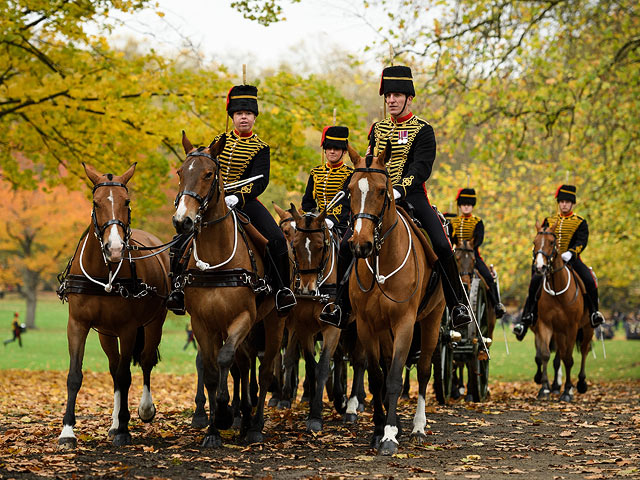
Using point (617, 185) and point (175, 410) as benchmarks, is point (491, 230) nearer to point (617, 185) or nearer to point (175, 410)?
point (617, 185)

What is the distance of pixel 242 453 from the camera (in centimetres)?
808

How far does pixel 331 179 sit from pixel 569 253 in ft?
18.8

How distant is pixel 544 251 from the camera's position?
49.0 feet

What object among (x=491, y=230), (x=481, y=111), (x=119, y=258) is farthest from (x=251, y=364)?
(x=491, y=230)

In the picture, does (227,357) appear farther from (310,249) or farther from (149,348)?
(310,249)

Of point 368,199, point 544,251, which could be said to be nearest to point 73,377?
point 368,199

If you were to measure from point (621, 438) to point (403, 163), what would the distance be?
3744mm

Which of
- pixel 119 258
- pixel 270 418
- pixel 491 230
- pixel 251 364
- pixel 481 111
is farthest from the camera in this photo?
pixel 491 230

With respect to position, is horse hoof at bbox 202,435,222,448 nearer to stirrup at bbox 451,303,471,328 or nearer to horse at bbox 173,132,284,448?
horse at bbox 173,132,284,448

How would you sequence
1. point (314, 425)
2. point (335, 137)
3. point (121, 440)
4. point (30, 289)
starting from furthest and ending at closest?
point (30, 289), point (335, 137), point (314, 425), point (121, 440)

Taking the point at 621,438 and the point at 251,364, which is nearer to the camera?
the point at 621,438

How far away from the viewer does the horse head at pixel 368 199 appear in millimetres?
7809

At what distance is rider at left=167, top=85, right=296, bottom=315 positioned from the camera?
9289 millimetres

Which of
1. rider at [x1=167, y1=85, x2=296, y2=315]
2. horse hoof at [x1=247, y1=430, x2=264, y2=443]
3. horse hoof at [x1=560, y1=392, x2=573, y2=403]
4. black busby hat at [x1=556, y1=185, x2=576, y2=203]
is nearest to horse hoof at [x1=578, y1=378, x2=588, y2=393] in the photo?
horse hoof at [x1=560, y1=392, x2=573, y2=403]
